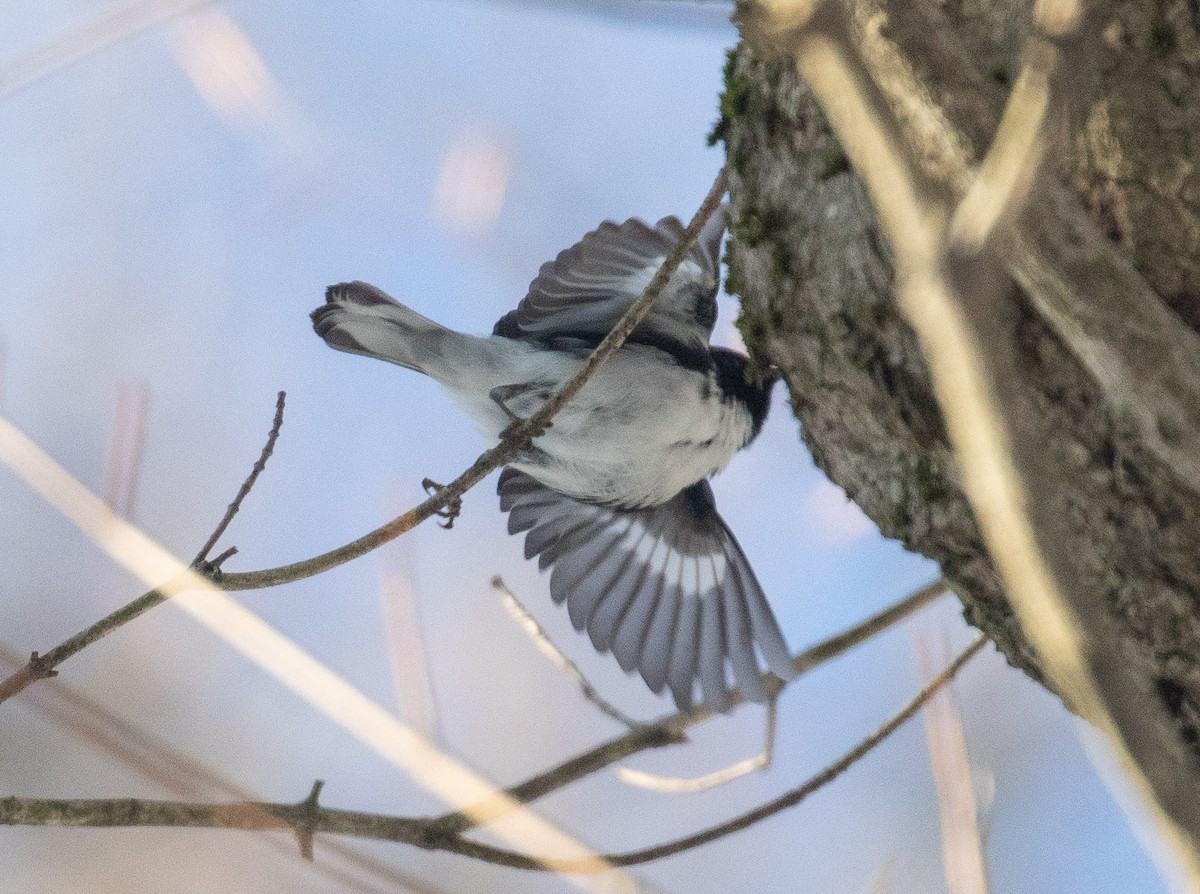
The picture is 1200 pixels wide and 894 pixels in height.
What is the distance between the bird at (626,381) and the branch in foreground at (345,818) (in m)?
0.42

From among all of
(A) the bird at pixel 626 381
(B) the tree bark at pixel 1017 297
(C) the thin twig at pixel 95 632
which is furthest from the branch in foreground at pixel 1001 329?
(A) the bird at pixel 626 381

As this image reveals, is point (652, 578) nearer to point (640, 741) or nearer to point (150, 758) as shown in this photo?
point (640, 741)

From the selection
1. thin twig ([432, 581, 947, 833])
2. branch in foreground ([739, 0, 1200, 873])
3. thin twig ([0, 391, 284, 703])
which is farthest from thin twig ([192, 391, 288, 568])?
branch in foreground ([739, 0, 1200, 873])

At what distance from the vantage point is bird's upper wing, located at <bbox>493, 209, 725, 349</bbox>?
213 cm

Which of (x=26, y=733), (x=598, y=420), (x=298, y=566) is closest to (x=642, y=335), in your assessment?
(x=598, y=420)

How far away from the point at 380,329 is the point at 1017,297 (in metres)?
1.37

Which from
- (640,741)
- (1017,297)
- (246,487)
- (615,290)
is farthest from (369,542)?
(615,290)

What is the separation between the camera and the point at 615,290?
7.06ft

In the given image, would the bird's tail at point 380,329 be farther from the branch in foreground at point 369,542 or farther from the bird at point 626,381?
the branch in foreground at point 369,542

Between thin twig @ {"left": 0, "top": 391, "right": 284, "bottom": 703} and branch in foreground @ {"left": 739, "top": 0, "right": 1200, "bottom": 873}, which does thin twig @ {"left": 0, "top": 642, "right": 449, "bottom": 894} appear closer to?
thin twig @ {"left": 0, "top": 391, "right": 284, "bottom": 703}

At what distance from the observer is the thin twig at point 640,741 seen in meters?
1.44

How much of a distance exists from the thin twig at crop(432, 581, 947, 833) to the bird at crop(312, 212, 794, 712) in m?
0.24

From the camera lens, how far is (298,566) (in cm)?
127

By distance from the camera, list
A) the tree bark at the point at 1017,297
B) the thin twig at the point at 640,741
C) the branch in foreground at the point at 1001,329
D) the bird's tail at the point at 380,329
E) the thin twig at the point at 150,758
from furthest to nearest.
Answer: the bird's tail at the point at 380,329
the thin twig at the point at 640,741
the thin twig at the point at 150,758
the tree bark at the point at 1017,297
the branch in foreground at the point at 1001,329
